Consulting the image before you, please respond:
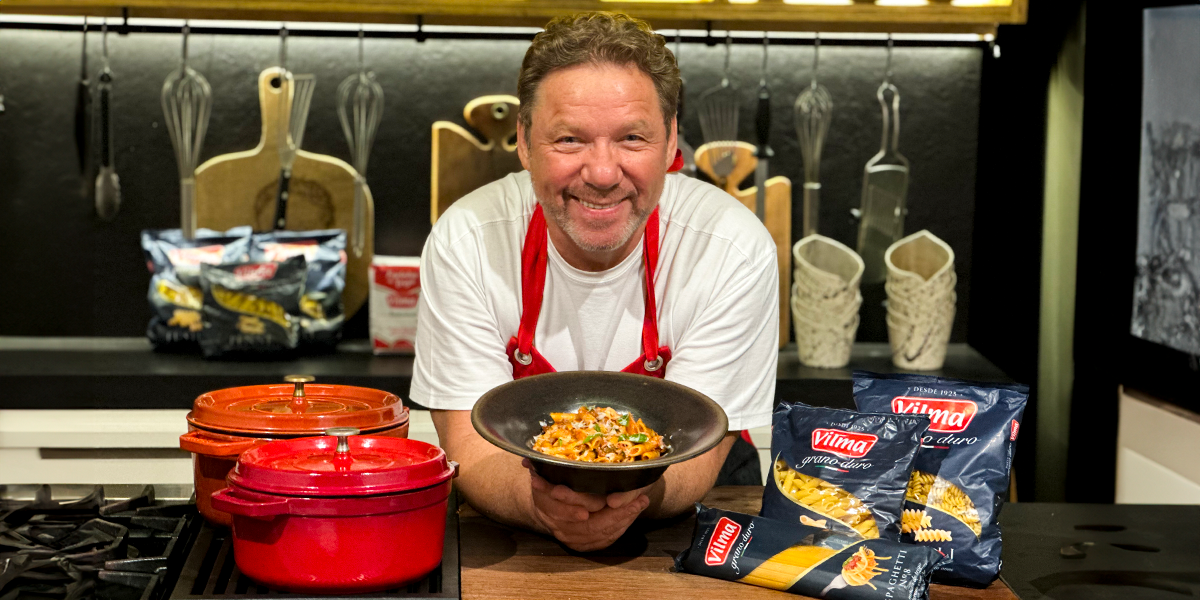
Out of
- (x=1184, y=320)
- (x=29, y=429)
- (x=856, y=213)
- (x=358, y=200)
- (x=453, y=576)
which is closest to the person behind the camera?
(x=453, y=576)

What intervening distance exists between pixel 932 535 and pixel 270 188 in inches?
76.1

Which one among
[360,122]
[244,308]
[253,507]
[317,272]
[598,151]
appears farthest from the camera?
[360,122]

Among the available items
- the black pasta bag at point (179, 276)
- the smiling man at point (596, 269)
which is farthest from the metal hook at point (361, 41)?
the smiling man at point (596, 269)

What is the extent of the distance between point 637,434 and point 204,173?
1830mm

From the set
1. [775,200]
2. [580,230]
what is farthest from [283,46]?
[580,230]

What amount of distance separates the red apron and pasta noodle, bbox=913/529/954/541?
0.47m

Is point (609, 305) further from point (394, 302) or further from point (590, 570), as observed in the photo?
point (394, 302)

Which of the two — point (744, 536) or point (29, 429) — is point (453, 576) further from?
point (29, 429)

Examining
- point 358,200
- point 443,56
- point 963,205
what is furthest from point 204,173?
point 963,205

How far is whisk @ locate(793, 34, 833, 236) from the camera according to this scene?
2.61 meters

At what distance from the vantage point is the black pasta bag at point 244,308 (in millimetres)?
2369

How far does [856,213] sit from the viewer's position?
8.92 ft

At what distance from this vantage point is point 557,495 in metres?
1.04

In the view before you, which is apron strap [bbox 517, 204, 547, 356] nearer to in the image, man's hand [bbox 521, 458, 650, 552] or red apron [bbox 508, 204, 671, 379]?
red apron [bbox 508, 204, 671, 379]
